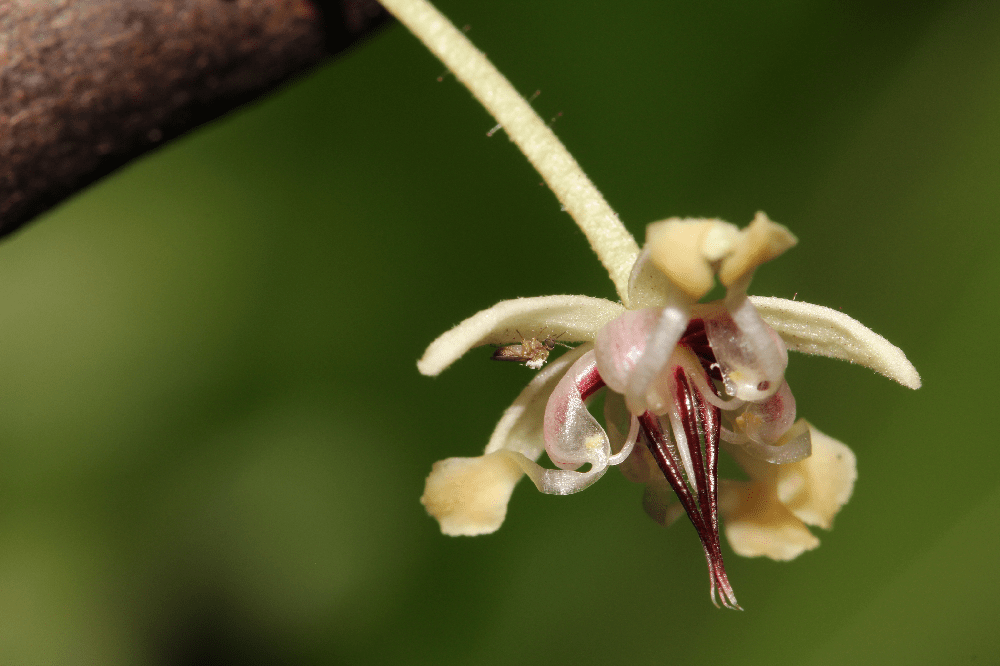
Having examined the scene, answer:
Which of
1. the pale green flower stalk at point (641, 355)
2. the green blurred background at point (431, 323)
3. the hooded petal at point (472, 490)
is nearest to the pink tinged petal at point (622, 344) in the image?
the pale green flower stalk at point (641, 355)

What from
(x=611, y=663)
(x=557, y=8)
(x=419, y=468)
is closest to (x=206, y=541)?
(x=419, y=468)

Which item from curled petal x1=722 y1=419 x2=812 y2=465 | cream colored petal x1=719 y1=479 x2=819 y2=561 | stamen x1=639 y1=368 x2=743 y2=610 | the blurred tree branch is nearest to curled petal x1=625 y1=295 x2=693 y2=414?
stamen x1=639 y1=368 x2=743 y2=610

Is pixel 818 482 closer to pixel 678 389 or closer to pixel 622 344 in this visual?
pixel 678 389

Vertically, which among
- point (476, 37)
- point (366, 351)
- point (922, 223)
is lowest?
point (366, 351)

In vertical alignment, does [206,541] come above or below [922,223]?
below

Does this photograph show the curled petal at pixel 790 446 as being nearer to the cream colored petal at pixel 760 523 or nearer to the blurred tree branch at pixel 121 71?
the cream colored petal at pixel 760 523

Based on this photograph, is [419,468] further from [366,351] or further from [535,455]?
[535,455]
